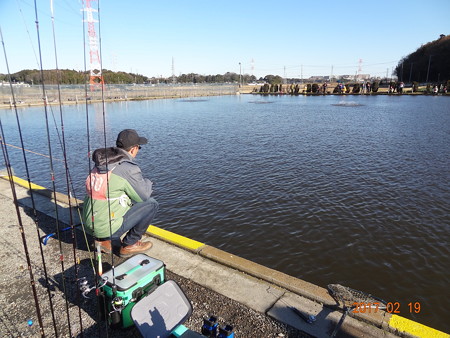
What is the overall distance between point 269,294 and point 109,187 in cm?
260

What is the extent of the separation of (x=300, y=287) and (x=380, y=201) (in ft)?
19.1

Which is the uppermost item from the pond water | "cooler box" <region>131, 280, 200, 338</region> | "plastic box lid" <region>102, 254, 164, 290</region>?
"plastic box lid" <region>102, 254, 164, 290</region>

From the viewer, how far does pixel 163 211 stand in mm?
8633

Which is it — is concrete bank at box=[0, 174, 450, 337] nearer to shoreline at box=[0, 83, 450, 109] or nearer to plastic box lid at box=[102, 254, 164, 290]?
plastic box lid at box=[102, 254, 164, 290]

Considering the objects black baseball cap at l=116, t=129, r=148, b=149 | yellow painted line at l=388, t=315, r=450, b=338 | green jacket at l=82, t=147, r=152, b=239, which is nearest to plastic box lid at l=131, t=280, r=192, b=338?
green jacket at l=82, t=147, r=152, b=239

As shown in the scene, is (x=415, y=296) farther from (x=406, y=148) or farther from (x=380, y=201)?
(x=406, y=148)

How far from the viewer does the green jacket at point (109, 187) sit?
391 centimetres

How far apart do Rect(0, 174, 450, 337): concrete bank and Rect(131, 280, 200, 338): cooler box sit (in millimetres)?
321

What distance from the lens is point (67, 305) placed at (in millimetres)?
3152

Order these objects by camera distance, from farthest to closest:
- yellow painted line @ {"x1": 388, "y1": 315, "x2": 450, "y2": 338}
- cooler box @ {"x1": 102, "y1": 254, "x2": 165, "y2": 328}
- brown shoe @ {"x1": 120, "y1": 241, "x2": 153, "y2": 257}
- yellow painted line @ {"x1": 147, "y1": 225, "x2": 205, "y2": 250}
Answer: yellow painted line @ {"x1": 147, "y1": 225, "x2": 205, "y2": 250}
brown shoe @ {"x1": 120, "y1": 241, "x2": 153, "y2": 257}
yellow painted line @ {"x1": 388, "y1": 315, "x2": 450, "y2": 338}
cooler box @ {"x1": 102, "y1": 254, "x2": 165, "y2": 328}

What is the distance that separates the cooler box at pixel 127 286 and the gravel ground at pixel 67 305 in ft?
0.66

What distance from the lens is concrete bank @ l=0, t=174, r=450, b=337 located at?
341cm

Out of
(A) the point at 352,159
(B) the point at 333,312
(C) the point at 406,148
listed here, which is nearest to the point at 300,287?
(B) the point at 333,312

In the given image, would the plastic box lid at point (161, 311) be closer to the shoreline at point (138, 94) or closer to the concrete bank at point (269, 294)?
the concrete bank at point (269, 294)
